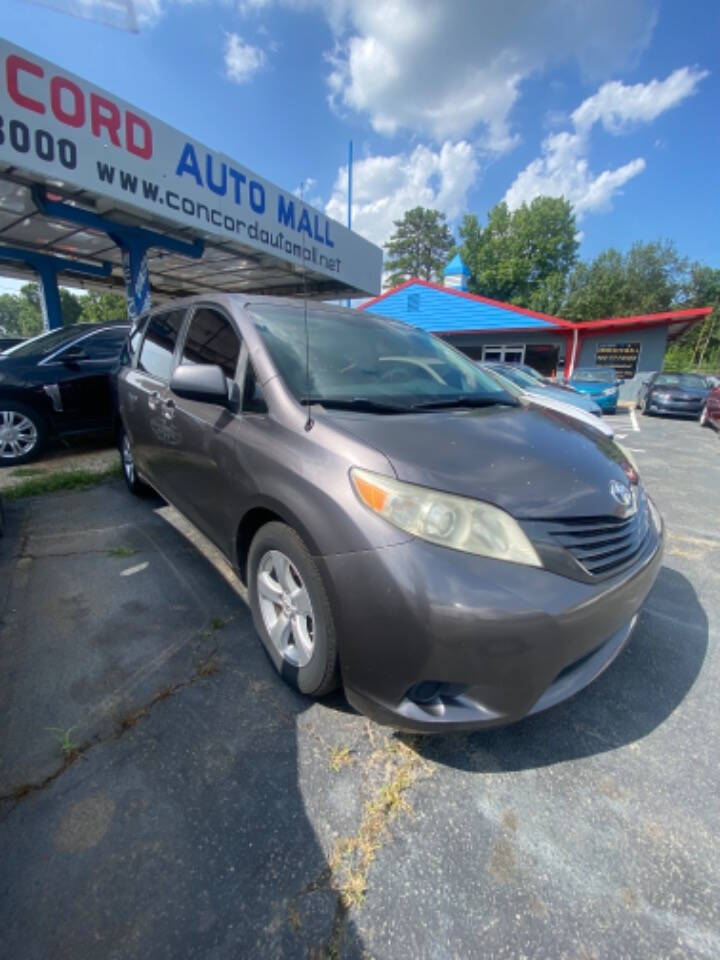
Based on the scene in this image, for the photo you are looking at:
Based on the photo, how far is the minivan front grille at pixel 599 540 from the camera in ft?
4.97

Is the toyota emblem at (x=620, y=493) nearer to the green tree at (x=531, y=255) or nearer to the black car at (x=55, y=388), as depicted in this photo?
the black car at (x=55, y=388)

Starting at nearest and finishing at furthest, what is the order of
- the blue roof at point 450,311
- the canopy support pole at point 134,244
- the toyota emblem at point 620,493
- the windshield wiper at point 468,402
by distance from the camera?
the toyota emblem at point 620,493 → the windshield wiper at point 468,402 → the canopy support pole at point 134,244 → the blue roof at point 450,311

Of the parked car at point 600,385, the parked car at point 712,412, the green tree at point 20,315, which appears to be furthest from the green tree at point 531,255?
the green tree at point 20,315

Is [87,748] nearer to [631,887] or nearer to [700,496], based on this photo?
[631,887]

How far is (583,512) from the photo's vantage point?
5.22 ft

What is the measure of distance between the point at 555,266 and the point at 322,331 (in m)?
51.5

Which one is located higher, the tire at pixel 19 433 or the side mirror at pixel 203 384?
the side mirror at pixel 203 384

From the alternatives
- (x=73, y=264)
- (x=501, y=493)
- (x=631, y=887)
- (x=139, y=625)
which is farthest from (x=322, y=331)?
(x=73, y=264)

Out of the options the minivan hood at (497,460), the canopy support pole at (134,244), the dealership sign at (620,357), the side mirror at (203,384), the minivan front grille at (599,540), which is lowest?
the minivan front grille at (599,540)

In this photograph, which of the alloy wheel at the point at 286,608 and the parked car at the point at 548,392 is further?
the parked car at the point at 548,392

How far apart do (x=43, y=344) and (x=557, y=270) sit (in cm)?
5039

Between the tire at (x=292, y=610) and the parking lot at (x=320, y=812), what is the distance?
0.19 m

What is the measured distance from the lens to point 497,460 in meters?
1.68

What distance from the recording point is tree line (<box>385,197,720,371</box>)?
141 feet
